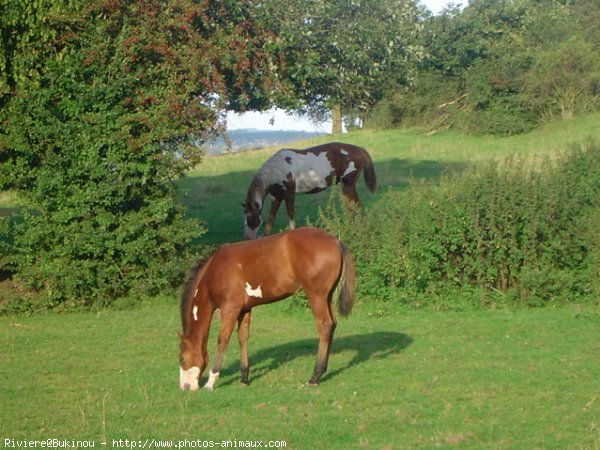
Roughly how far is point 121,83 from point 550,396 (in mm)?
9134

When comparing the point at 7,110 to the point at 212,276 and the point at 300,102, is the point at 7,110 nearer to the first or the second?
the point at 300,102

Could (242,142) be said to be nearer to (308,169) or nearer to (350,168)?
(350,168)

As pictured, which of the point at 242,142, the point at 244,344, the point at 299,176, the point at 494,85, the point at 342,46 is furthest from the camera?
the point at 242,142

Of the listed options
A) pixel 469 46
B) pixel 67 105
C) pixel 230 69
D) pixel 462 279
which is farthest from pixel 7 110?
pixel 469 46

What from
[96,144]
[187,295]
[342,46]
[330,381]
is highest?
[342,46]

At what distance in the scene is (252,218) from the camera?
19797 millimetres

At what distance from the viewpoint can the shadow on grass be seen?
1055 centimetres

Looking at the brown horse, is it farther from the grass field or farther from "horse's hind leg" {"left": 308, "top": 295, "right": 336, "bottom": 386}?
the grass field

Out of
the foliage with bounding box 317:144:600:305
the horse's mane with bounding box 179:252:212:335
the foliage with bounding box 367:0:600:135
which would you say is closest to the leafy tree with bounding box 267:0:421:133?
the foliage with bounding box 317:144:600:305

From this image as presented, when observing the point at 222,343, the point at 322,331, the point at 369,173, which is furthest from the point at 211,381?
the point at 369,173

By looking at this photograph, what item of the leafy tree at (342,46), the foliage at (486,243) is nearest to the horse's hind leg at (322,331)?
the foliage at (486,243)

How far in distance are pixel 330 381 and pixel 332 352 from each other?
1.61 metres

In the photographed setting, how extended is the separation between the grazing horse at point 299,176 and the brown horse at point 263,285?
926 centimetres

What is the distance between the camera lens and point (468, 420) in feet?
26.8
